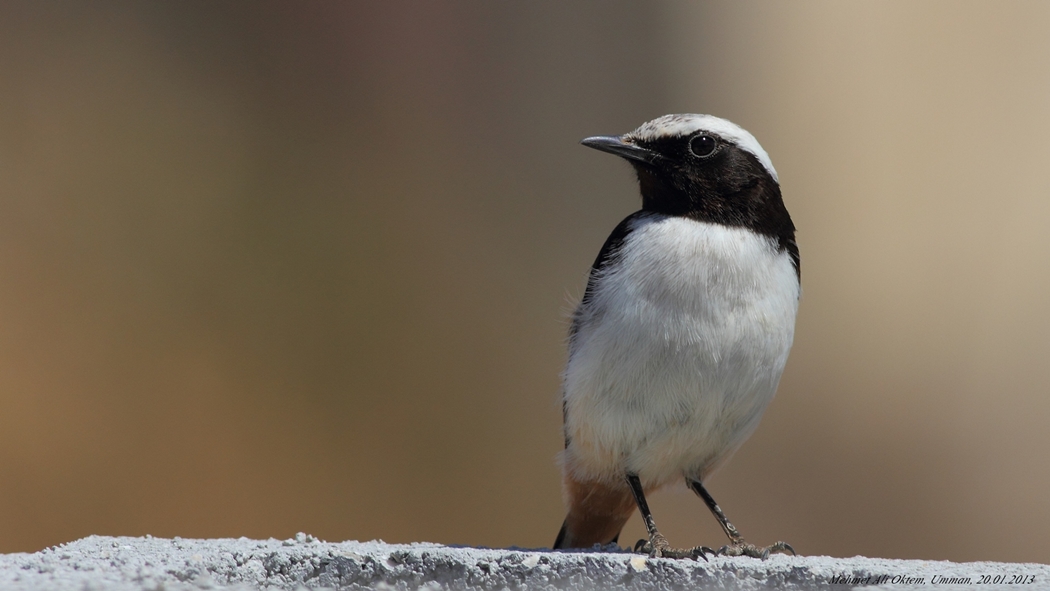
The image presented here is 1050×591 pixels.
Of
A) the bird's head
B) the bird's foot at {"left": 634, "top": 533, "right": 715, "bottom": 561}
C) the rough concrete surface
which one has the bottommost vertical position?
the bird's foot at {"left": 634, "top": 533, "right": 715, "bottom": 561}

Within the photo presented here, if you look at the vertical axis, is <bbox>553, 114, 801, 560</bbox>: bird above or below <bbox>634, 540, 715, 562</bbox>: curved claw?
above

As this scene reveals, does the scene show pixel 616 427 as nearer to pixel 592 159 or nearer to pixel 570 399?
pixel 570 399

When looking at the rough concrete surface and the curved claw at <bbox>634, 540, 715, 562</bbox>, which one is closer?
the rough concrete surface

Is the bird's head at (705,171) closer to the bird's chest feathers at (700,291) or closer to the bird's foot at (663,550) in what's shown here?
the bird's chest feathers at (700,291)

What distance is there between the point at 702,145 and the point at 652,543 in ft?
5.68

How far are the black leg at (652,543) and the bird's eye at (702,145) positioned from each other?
4.75 ft

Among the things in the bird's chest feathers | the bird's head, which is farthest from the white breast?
the bird's head

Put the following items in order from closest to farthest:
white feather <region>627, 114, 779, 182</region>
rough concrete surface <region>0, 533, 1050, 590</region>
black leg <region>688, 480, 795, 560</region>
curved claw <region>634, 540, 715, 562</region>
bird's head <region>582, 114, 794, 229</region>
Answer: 1. rough concrete surface <region>0, 533, 1050, 590</region>
2. curved claw <region>634, 540, 715, 562</region>
3. black leg <region>688, 480, 795, 560</region>
4. bird's head <region>582, 114, 794, 229</region>
5. white feather <region>627, 114, 779, 182</region>

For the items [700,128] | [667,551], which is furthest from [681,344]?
[700,128]

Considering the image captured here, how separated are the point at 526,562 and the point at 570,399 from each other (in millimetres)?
1232

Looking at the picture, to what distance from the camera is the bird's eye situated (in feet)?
13.7

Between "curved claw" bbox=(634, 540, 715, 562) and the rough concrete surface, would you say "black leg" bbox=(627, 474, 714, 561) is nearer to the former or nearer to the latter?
"curved claw" bbox=(634, 540, 715, 562)

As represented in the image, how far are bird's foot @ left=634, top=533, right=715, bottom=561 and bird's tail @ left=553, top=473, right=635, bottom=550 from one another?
1.57 feet

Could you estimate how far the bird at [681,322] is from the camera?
3.80 m
